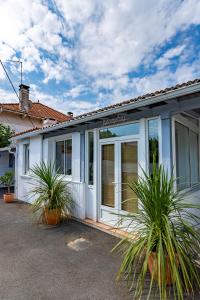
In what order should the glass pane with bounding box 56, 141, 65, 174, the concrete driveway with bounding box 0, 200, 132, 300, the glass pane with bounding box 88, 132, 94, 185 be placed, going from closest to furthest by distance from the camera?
the concrete driveway with bounding box 0, 200, 132, 300, the glass pane with bounding box 88, 132, 94, 185, the glass pane with bounding box 56, 141, 65, 174

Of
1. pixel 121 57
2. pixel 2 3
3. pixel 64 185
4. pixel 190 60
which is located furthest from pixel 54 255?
pixel 190 60

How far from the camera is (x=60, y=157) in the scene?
25.1ft

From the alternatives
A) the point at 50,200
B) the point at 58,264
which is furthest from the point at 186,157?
Answer: the point at 50,200

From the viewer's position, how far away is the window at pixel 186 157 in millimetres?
4691

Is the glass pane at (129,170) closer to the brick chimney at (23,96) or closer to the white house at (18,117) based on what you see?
the white house at (18,117)

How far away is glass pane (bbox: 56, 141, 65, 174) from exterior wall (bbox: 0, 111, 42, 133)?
9823 mm

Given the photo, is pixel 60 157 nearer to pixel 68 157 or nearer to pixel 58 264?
pixel 68 157

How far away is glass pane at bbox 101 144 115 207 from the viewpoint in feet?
18.1

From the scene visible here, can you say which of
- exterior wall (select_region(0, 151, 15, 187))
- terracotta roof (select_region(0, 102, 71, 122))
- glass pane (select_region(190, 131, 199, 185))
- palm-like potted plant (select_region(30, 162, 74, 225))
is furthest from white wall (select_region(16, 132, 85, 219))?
terracotta roof (select_region(0, 102, 71, 122))

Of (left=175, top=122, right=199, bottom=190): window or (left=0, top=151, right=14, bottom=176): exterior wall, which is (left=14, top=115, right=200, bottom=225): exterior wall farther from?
(left=0, top=151, right=14, bottom=176): exterior wall

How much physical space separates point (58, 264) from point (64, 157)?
4324mm

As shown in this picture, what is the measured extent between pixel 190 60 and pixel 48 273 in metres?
8.59

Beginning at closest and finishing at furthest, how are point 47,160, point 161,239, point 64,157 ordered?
point 161,239, point 64,157, point 47,160

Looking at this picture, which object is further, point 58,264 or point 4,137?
point 4,137
